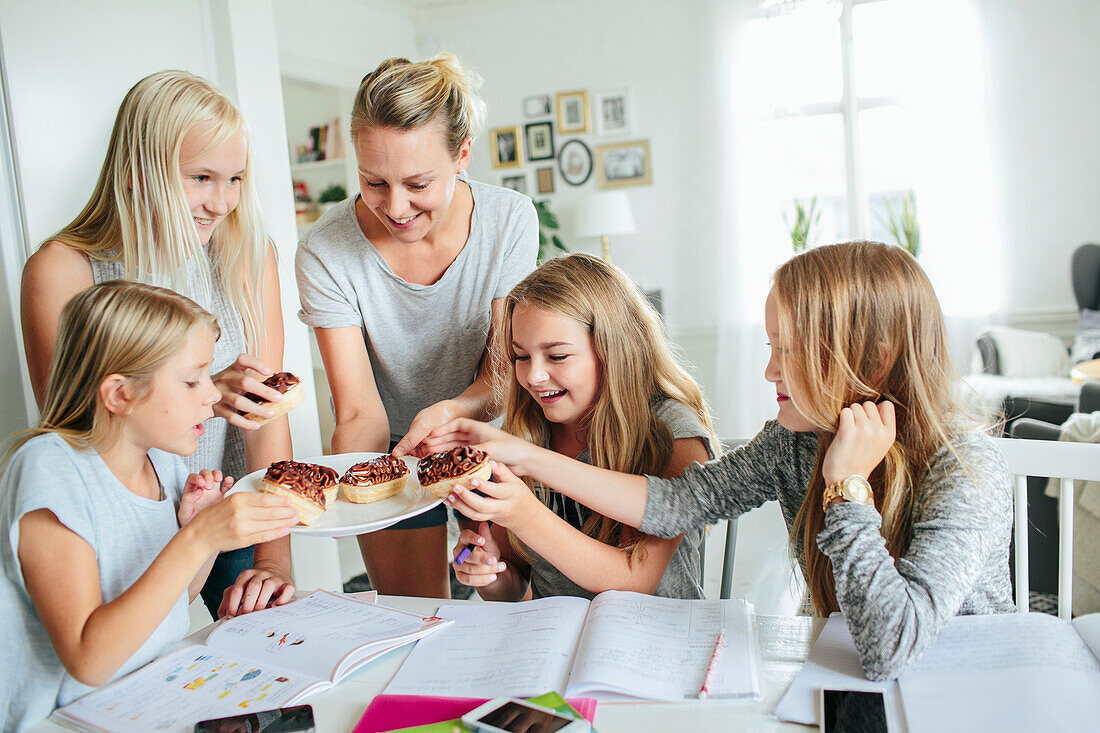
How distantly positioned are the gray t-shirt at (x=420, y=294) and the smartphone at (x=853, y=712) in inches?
46.3

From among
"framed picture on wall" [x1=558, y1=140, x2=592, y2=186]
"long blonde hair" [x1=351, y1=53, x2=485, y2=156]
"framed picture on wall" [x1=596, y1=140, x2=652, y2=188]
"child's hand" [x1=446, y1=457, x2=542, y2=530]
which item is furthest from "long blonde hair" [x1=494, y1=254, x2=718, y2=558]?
"framed picture on wall" [x1=558, y1=140, x2=592, y2=186]

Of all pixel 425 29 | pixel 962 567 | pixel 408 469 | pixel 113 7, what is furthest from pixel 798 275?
pixel 425 29

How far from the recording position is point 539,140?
6.30 metres

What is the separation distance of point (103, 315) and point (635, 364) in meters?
1.00

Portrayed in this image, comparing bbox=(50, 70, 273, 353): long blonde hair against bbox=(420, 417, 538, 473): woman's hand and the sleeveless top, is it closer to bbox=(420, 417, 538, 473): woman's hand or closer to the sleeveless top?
the sleeveless top

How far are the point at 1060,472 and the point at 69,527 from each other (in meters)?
1.56

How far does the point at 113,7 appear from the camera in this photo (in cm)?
240

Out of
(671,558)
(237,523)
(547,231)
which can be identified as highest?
(547,231)

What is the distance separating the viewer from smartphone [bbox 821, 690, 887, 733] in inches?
38.5

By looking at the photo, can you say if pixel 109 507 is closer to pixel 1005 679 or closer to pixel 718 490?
pixel 718 490

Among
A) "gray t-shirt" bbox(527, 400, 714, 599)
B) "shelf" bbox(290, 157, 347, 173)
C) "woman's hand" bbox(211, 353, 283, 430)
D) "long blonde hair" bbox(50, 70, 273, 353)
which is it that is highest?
"shelf" bbox(290, 157, 347, 173)

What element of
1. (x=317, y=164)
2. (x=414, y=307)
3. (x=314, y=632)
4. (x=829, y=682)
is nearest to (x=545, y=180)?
(x=317, y=164)

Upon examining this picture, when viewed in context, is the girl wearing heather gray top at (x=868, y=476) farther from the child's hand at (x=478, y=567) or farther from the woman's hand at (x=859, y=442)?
Result: the child's hand at (x=478, y=567)

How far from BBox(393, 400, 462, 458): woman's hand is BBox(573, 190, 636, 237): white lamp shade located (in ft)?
13.7
